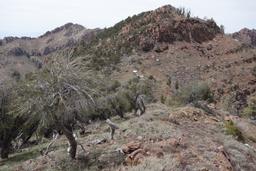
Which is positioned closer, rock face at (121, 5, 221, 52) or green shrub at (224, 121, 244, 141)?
green shrub at (224, 121, 244, 141)

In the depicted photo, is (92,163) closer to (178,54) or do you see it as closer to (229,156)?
(229,156)

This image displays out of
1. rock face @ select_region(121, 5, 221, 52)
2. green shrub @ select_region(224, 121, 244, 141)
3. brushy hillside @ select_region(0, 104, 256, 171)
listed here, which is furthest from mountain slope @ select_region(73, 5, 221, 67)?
brushy hillside @ select_region(0, 104, 256, 171)

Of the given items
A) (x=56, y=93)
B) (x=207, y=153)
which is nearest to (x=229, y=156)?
(x=207, y=153)

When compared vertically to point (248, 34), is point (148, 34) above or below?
above

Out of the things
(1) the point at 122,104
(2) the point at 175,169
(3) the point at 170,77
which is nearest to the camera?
(2) the point at 175,169

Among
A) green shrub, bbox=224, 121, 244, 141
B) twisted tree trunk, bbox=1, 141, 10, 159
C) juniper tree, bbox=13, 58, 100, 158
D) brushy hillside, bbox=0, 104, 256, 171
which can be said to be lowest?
twisted tree trunk, bbox=1, 141, 10, 159

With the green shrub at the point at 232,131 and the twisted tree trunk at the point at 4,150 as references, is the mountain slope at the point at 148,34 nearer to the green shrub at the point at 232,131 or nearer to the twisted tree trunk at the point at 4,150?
the twisted tree trunk at the point at 4,150

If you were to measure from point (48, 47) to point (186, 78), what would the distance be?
396ft

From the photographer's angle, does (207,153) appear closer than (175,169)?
No

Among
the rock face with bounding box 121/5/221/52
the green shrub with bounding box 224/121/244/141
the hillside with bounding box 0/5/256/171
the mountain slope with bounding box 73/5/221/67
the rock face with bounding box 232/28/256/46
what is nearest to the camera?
the hillside with bounding box 0/5/256/171

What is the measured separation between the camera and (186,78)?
255 ft

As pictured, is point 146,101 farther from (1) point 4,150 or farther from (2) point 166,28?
(2) point 166,28

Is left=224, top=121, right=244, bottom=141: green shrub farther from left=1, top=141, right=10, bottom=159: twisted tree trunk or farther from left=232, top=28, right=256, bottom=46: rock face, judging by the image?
left=232, top=28, right=256, bottom=46: rock face

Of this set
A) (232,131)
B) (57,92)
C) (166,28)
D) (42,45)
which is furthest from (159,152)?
(42,45)
